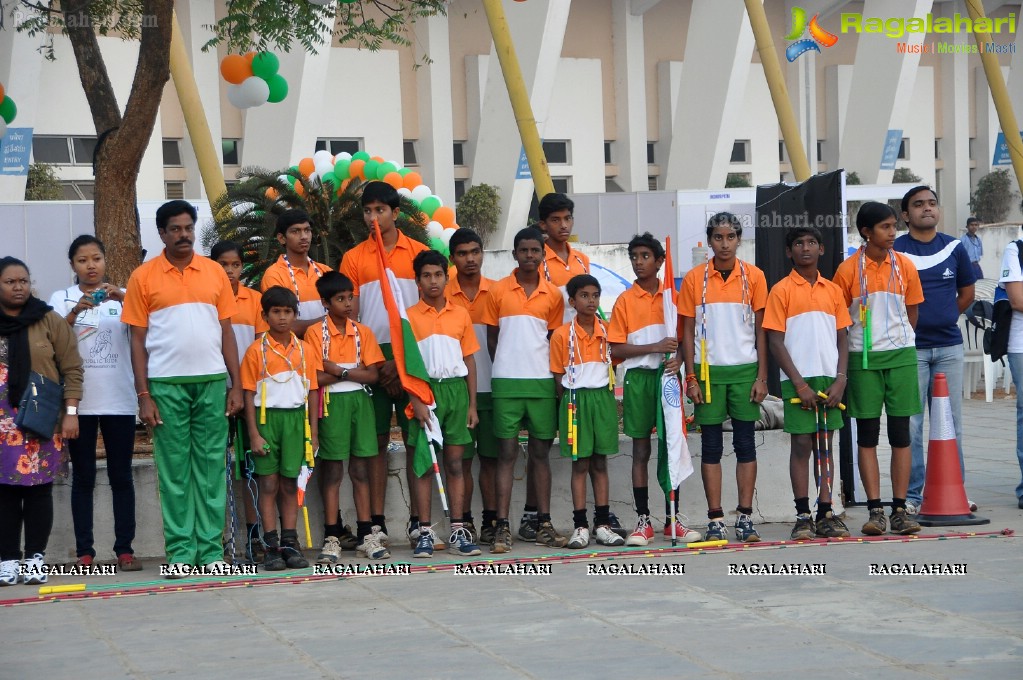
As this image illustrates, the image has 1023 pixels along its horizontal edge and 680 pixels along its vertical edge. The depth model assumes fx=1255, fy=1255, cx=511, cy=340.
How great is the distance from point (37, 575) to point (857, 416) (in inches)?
192

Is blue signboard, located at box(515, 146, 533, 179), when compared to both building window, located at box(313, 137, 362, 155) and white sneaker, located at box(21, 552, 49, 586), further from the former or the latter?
white sneaker, located at box(21, 552, 49, 586)

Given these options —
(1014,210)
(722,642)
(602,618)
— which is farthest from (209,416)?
(1014,210)

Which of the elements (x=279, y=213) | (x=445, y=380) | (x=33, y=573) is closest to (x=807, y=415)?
(x=445, y=380)

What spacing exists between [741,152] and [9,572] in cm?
3632

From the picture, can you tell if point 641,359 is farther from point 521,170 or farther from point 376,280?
point 521,170

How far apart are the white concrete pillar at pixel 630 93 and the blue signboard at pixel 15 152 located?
710 inches

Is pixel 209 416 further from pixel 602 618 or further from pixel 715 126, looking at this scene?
pixel 715 126

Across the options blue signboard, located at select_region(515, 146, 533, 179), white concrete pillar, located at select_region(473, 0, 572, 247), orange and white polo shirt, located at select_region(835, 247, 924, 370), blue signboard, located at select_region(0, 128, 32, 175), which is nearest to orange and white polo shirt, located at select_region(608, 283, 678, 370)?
orange and white polo shirt, located at select_region(835, 247, 924, 370)

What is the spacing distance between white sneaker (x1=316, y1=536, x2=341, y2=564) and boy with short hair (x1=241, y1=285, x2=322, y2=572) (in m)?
0.13

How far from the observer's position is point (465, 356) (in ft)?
24.8

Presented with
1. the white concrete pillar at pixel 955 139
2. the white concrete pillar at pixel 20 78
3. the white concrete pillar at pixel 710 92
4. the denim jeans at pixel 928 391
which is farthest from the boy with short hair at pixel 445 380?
the white concrete pillar at pixel 955 139

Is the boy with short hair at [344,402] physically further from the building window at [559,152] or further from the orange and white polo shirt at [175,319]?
the building window at [559,152]

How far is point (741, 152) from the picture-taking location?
40.9 m

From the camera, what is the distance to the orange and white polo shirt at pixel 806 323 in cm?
754
